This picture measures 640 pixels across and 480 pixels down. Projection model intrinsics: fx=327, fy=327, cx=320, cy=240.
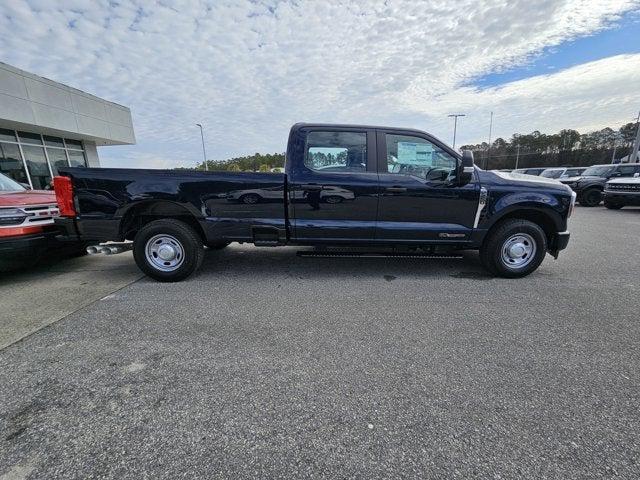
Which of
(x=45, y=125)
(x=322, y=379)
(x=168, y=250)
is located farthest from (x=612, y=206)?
(x=45, y=125)

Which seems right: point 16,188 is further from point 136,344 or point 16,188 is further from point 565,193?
point 565,193

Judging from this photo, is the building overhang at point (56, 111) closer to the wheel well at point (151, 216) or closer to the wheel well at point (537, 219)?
the wheel well at point (151, 216)

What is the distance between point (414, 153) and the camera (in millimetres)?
4316

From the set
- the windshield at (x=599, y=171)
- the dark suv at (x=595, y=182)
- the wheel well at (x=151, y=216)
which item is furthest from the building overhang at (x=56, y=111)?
the windshield at (x=599, y=171)

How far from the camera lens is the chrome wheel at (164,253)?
4.34 meters

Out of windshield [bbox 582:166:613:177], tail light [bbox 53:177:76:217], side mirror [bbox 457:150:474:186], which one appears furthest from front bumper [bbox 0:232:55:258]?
windshield [bbox 582:166:613:177]

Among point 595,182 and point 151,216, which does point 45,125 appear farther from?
point 595,182

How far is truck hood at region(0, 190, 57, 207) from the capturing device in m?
4.21

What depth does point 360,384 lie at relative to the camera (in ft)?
7.57

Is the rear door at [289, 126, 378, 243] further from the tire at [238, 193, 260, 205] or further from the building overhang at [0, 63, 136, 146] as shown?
the building overhang at [0, 63, 136, 146]

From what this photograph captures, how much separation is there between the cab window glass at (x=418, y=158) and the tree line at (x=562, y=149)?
4854cm

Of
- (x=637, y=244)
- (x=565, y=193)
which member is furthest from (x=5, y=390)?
(x=637, y=244)

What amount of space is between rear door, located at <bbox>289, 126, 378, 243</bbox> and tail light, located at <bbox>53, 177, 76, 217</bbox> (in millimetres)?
2760

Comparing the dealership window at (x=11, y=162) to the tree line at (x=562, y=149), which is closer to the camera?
the dealership window at (x=11, y=162)
